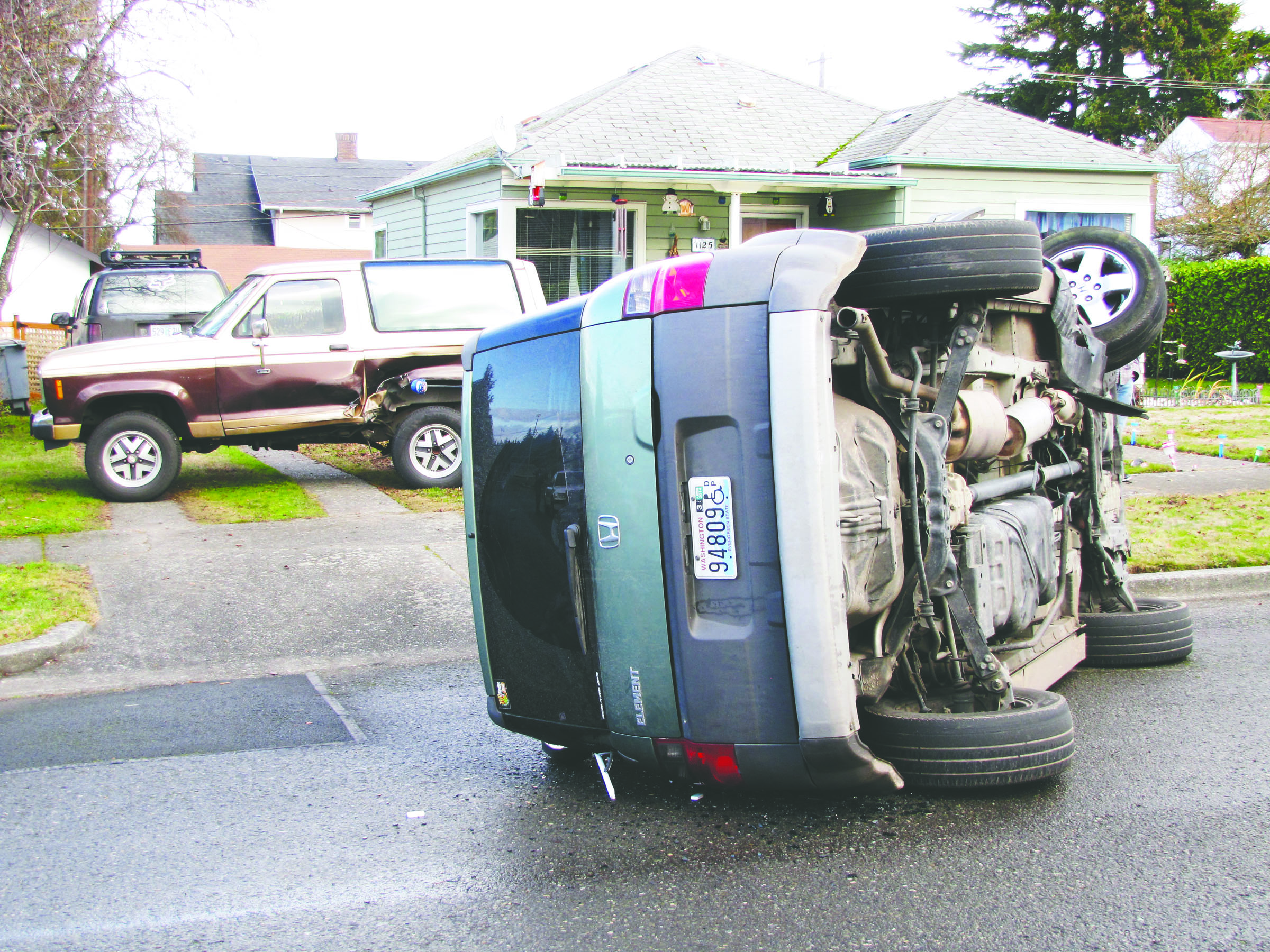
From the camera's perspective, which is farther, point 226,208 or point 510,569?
point 226,208

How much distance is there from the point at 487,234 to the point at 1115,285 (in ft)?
39.3

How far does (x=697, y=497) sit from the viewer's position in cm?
345

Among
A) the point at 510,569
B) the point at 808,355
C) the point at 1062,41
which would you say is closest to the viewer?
the point at 808,355

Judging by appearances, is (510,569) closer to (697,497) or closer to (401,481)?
(697,497)

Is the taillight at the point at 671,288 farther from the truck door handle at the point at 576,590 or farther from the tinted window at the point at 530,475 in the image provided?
the truck door handle at the point at 576,590

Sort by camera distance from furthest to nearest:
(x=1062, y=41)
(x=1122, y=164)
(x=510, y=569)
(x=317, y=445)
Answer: (x=1062, y=41)
(x=1122, y=164)
(x=317, y=445)
(x=510, y=569)

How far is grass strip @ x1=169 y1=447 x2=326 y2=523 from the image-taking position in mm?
9734

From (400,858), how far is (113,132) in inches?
561

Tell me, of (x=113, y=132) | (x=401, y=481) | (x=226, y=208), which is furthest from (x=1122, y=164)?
(x=226, y=208)

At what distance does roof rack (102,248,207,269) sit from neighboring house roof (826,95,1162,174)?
33.2 ft

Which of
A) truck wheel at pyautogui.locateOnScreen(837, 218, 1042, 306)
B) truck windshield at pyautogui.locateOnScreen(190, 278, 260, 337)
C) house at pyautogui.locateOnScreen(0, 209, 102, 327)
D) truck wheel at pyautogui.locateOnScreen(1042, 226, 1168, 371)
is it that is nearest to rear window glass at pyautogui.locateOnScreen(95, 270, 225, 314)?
truck windshield at pyautogui.locateOnScreen(190, 278, 260, 337)

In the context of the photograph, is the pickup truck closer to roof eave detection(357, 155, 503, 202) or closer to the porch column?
roof eave detection(357, 155, 503, 202)

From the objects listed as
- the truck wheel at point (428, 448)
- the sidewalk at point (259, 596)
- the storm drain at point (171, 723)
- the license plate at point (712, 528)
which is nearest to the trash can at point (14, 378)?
the sidewalk at point (259, 596)

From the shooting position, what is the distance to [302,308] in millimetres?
10742
